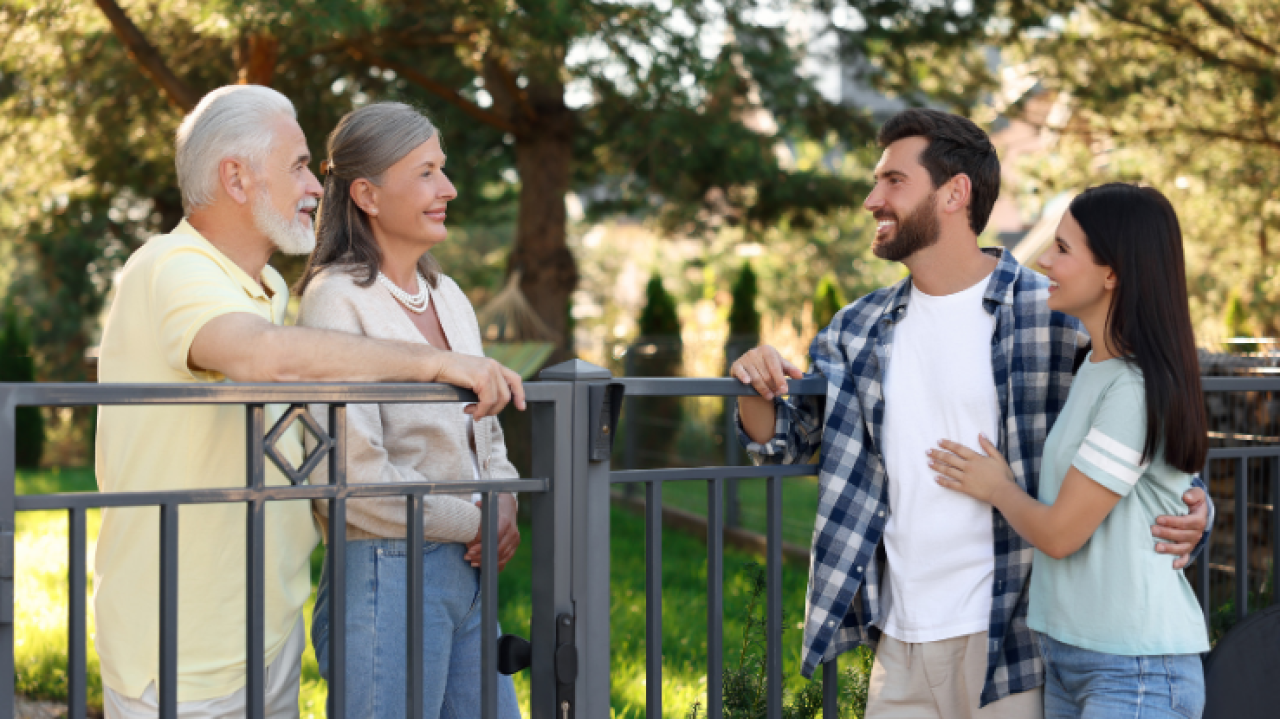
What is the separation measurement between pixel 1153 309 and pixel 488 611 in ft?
4.59

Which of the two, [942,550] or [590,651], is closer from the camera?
[590,651]

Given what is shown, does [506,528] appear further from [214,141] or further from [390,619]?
[214,141]

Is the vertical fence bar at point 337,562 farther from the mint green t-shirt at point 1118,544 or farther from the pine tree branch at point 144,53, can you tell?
the pine tree branch at point 144,53

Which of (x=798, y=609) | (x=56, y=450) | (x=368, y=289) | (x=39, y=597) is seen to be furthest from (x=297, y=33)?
(x=56, y=450)

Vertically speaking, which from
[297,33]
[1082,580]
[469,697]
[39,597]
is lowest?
[39,597]

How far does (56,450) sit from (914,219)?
53.4 feet

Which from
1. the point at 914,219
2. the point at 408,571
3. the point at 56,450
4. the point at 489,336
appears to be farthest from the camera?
the point at 56,450

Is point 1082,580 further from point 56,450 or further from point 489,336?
point 56,450

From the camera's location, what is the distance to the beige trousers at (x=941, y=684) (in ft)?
7.98

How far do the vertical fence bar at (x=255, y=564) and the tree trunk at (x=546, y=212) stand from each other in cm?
818

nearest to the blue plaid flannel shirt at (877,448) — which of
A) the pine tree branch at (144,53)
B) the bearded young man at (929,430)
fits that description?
the bearded young man at (929,430)

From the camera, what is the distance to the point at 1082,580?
2.23 metres

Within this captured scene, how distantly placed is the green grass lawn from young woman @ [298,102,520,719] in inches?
43.1

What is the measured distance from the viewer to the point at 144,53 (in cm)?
729
